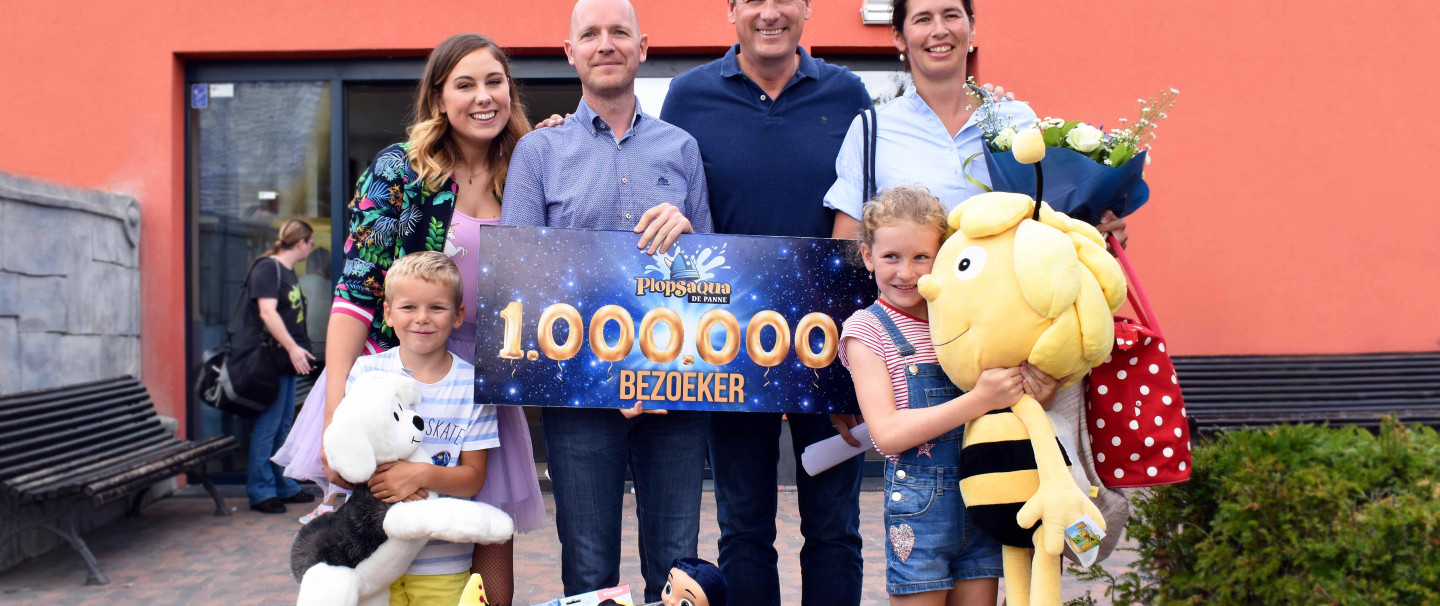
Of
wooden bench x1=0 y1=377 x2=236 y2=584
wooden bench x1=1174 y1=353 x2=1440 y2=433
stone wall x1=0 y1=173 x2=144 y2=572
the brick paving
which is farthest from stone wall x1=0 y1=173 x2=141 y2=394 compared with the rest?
wooden bench x1=1174 y1=353 x2=1440 y2=433

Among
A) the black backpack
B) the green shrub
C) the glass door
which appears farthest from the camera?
the glass door

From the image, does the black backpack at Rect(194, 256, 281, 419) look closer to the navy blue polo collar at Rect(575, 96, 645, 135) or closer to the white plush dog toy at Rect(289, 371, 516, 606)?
the white plush dog toy at Rect(289, 371, 516, 606)

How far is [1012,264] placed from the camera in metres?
2.16

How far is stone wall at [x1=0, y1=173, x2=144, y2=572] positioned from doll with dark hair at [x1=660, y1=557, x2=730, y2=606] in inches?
170

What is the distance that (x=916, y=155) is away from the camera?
281 cm

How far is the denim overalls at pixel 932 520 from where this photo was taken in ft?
7.99

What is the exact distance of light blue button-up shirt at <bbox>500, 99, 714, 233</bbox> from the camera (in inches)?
109

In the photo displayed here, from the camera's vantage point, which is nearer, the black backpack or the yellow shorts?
the yellow shorts

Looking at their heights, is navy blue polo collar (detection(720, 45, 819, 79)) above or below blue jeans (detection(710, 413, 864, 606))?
above

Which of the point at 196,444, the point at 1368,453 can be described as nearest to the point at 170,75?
the point at 196,444

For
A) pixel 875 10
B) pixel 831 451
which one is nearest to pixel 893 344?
pixel 831 451

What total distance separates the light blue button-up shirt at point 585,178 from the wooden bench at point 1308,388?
4.36 metres

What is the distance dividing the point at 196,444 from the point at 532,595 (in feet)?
9.70

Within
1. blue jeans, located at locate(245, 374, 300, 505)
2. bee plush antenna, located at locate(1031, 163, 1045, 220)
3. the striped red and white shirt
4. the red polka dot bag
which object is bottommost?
blue jeans, located at locate(245, 374, 300, 505)
